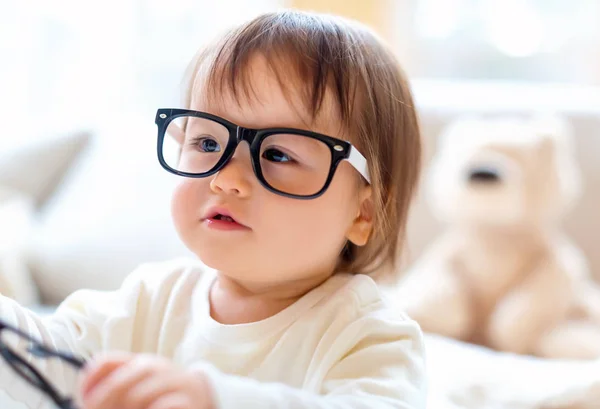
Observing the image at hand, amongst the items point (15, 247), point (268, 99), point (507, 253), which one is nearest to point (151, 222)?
point (15, 247)

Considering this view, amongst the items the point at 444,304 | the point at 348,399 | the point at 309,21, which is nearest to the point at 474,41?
the point at 444,304

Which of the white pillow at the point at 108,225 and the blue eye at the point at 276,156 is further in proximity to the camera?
the white pillow at the point at 108,225

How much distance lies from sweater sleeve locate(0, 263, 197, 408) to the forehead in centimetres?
27

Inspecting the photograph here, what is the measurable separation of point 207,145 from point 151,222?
0.83 meters

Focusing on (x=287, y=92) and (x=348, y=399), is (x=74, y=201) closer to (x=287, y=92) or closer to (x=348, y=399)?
(x=287, y=92)

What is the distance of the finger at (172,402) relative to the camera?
1.75 feet

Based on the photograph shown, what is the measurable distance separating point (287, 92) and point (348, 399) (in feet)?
1.08

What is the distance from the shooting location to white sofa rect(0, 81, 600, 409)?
1282mm

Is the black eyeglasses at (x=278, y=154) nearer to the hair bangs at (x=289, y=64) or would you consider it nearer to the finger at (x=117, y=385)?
the hair bangs at (x=289, y=64)

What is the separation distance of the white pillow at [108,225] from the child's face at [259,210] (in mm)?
778

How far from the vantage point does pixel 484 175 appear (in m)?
1.70

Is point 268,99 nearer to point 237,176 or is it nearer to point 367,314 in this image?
point 237,176

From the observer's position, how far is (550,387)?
1.24 metres

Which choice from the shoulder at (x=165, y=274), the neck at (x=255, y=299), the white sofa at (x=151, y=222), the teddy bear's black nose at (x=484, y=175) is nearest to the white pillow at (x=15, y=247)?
the white sofa at (x=151, y=222)
